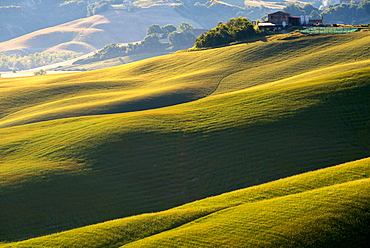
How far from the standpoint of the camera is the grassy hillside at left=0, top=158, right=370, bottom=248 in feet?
77.3

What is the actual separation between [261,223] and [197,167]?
1468cm

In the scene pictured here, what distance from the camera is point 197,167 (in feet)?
128

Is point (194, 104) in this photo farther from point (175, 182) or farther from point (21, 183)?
point (21, 183)

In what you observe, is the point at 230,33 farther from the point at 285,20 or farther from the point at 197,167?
the point at 197,167

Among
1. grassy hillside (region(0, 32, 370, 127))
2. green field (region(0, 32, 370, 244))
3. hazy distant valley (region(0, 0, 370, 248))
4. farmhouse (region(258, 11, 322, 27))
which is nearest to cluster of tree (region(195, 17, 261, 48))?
farmhouse (region(258, 11, 322, 27))

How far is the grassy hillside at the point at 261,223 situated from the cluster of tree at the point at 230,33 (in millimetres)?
71815

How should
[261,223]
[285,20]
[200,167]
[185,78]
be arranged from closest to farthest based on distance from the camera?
[261,223], [200,167], [185,78], [285,20]

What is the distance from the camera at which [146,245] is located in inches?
958

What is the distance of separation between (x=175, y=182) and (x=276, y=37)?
62.0 m

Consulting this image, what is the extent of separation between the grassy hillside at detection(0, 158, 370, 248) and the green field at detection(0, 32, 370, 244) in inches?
2.9

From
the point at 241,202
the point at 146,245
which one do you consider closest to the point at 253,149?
the point at 241,202

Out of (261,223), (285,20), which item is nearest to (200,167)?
(261,223)

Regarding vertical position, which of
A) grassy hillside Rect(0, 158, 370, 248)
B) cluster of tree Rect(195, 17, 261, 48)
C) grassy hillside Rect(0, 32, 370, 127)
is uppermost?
cluster of tree Rect(195, 17, 261, 48)

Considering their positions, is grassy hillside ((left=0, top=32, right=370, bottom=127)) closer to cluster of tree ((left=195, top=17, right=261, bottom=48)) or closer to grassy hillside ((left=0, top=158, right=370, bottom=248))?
cluster of tree ((left=195, top=17, right=261, bottom=48))
